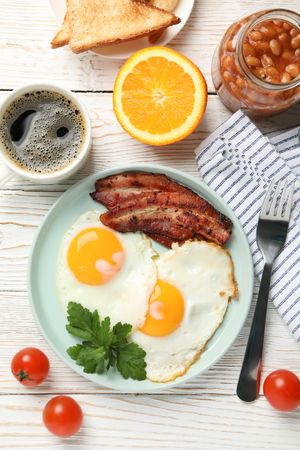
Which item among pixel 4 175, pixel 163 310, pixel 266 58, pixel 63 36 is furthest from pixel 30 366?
pixel 266 58

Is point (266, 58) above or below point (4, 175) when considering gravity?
above

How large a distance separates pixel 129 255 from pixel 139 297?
0.37 feet

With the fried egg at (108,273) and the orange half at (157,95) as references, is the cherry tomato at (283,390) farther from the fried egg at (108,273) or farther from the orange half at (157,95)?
the orange half at (157,95)

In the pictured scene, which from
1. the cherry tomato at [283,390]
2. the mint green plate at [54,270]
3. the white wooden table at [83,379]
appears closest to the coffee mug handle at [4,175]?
the white wooden table at [83,379]

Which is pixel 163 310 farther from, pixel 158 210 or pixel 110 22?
pixel 110 22

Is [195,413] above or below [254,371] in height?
below

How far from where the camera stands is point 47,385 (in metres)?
1.67

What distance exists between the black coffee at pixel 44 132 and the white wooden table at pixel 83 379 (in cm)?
12

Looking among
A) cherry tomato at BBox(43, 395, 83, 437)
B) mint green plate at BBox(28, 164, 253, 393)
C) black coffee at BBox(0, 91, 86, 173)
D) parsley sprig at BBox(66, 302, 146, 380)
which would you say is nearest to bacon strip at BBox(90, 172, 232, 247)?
mint green plate at BBox(28, 164, 253, 393)

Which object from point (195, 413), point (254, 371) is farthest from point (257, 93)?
point (195, 413)

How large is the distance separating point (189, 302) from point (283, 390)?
0.32m

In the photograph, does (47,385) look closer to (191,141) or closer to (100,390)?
(100,390)

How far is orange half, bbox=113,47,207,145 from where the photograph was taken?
5.15ft

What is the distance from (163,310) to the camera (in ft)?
5.24
